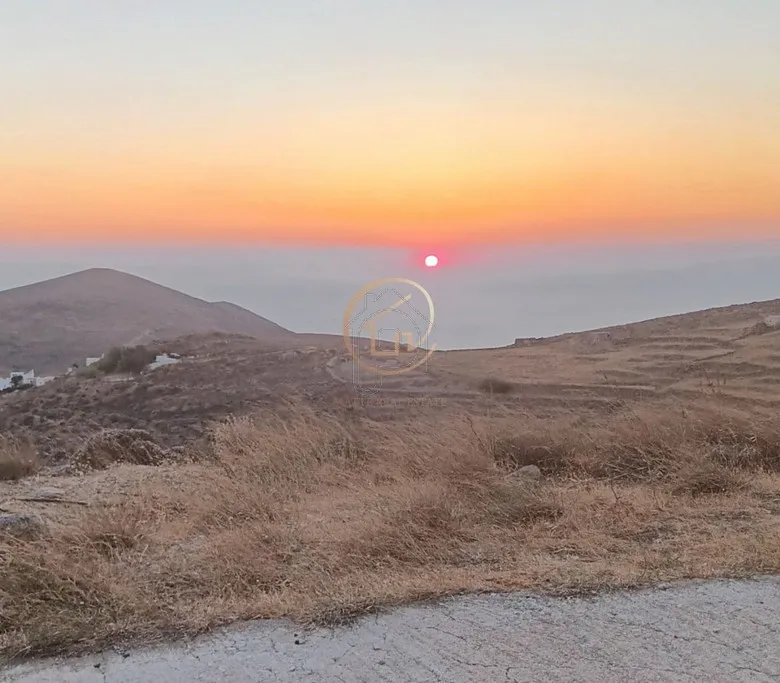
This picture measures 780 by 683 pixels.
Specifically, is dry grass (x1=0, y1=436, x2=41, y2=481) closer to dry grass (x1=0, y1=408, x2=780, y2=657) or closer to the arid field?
the arid field

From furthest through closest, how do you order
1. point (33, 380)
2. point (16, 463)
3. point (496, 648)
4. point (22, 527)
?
1. point (33, 380)
2. point (16, 463)
3. point (22, 527)
4. point (496, 648)

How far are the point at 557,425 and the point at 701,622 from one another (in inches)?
174

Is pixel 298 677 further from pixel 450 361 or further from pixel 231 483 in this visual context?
pixel 450 361

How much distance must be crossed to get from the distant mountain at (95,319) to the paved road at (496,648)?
127 ft

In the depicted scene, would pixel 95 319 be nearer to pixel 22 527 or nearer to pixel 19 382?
pixel 19 382

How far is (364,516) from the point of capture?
4.89 meters

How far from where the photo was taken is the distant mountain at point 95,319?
54.6 metres

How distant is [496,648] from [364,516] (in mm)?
1953

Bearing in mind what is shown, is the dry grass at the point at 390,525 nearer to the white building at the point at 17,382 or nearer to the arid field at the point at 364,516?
the arid field at the point at 364,516

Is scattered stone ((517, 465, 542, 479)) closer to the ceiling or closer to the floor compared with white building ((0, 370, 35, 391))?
closer to the ceiling

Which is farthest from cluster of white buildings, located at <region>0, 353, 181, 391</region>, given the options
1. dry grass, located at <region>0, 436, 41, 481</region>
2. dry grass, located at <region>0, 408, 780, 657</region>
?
dry grass, located at <region>0, 408, 780, 657</region>

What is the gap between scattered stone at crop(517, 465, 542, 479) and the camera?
6250mm

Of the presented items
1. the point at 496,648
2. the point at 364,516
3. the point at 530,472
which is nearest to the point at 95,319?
the point at 530,472

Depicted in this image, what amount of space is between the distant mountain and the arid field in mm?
34541
